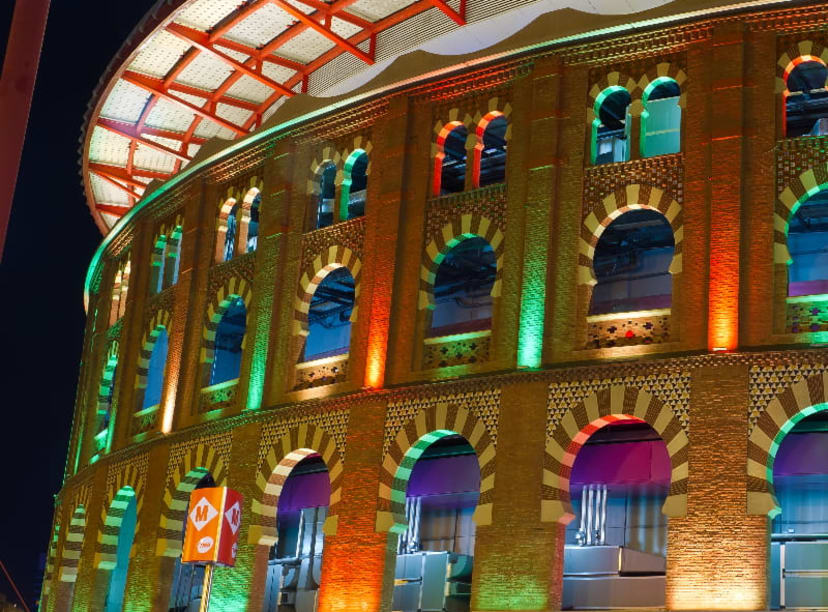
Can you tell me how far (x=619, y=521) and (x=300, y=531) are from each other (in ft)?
26.6

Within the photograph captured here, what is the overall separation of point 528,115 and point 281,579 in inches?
481

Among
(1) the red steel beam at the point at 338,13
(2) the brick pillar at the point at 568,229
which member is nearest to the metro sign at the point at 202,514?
(2) the brick pillar at the point at 568,229

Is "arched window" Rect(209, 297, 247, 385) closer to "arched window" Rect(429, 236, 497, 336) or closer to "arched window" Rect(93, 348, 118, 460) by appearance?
"arched window" Rect(93, 348, 118, 460)

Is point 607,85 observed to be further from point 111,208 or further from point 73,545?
point 111,208

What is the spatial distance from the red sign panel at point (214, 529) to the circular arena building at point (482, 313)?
679cm

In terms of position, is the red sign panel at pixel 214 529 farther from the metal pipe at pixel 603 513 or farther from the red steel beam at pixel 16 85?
the metal pipe at pixel 603 513

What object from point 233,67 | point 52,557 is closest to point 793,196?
point 233,67

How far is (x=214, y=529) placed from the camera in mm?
16125

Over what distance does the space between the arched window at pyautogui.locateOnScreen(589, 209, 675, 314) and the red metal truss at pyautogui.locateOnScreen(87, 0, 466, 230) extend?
5.49 meters

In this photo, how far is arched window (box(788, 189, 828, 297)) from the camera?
82.3ft

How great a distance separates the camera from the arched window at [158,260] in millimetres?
32344

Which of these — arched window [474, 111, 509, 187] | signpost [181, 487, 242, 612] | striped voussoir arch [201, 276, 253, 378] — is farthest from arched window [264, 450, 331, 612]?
signpost [181, 487, 242, 612]

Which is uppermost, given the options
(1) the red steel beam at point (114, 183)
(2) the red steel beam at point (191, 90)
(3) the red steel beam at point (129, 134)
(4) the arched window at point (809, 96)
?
(2) the red steel beam at point (191, 90)

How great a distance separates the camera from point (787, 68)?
22375 mm
